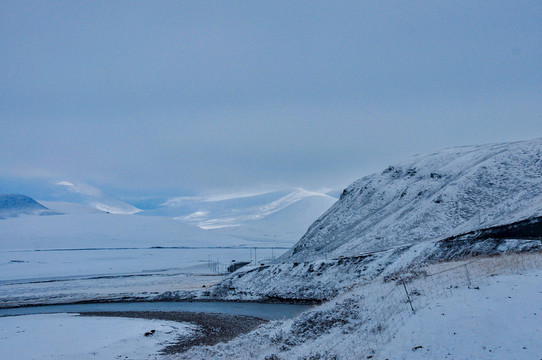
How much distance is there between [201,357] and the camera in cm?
2423

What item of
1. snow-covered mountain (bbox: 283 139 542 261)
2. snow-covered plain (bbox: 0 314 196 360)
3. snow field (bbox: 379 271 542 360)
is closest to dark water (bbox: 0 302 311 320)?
snow-covered plain (bbox: 0 314 196 360)

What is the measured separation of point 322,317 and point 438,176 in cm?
6571

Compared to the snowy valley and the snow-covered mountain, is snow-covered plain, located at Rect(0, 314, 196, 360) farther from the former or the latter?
the snow-covered mountain

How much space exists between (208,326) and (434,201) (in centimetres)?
4550

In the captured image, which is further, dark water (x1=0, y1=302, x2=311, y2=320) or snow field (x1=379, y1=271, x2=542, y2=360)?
dark water (x1=0, y1=302, x2=311, y2=320)

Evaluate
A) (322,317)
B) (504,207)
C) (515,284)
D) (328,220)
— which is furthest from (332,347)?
(328,220)

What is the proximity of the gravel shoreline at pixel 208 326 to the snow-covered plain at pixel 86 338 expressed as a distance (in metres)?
0.94

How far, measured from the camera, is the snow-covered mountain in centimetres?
6341

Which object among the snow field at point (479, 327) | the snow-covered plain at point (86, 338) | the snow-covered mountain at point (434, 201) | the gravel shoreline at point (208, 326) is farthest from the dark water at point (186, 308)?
the snow field at point (479, 327)

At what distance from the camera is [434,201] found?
7125 cm

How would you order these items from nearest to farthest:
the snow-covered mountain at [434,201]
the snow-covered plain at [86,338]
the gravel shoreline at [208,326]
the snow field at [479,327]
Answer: the snow field at [479,327] < the snow-covered plain at [86,338] < the gravel shoreline at [208,326] < the snow-covered mountain at [434,201]

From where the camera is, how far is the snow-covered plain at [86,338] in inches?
1045

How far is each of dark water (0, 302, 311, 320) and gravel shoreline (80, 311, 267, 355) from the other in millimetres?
3221

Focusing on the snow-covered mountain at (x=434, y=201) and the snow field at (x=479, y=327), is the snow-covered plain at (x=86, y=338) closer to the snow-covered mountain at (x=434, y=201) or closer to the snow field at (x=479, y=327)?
the snow field at (x=479, y=327)
